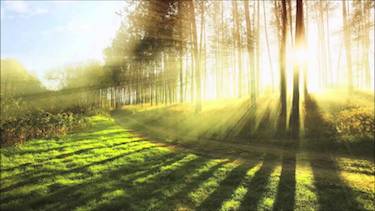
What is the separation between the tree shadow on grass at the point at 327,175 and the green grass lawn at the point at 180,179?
0.03m

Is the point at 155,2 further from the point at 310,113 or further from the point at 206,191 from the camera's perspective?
the point at 206,191

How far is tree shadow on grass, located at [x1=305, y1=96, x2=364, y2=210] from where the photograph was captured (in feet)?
25.1

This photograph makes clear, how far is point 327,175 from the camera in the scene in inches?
393

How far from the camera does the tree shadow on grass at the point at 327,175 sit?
765 cm

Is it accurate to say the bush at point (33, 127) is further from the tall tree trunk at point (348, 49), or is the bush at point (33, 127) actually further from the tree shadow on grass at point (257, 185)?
the tall tree trunk at point (348, 49)

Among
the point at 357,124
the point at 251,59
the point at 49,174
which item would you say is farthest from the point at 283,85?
the point at 49,174

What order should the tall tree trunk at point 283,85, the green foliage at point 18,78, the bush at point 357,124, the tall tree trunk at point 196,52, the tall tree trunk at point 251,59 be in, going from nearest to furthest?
the bush at point 357,124, the tall tree trunk at point 283,85, the tall tree trunk at point 251,59, the tall tree trunk at point 196,52, the green foliage at point 18,78

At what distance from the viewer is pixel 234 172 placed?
10328 millimetres

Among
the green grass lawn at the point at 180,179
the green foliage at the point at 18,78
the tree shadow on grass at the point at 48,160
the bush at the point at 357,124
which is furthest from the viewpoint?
the green foliage at the point at 18,78

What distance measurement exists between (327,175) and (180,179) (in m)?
5.17

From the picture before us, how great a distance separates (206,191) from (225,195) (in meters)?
0.61

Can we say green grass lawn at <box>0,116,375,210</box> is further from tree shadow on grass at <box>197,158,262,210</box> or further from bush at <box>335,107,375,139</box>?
bush at <box>335,107,375,139</box>

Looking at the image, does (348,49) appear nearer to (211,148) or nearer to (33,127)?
(211,148)

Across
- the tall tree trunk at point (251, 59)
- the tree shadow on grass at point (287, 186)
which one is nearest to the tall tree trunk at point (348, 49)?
the tall tree trunk at point (251, 59)
